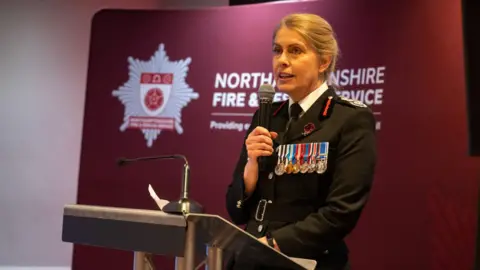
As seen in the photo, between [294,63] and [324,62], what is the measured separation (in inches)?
4.1

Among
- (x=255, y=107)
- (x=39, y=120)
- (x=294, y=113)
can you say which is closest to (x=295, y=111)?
(x=294, y=113)

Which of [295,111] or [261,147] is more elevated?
[295,111]

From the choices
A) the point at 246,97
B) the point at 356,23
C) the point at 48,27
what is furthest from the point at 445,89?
the point at 48,27

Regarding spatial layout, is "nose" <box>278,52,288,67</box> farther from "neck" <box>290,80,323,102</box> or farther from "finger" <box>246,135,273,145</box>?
"finger" <box>246,135,273,145</box>

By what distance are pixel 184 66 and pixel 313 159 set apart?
8.76ft

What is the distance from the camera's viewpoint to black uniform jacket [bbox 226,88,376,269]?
164 centimetres

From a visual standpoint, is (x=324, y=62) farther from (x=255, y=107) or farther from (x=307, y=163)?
(x=255, y=107)

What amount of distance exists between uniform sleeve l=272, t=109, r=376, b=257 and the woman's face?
0.22 metres

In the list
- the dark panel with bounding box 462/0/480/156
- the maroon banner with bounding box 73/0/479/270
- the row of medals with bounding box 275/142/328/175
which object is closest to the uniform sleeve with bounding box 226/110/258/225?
the row of medals with bounding box 275/142/328/175

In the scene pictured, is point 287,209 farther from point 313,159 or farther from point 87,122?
point 87,122

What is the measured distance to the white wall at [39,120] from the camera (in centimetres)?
518

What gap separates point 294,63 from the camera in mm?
1814

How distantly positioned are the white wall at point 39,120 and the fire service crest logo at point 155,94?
1044 mm

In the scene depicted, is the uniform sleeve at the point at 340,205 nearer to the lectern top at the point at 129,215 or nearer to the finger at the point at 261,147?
the finger at the point at 261,147
